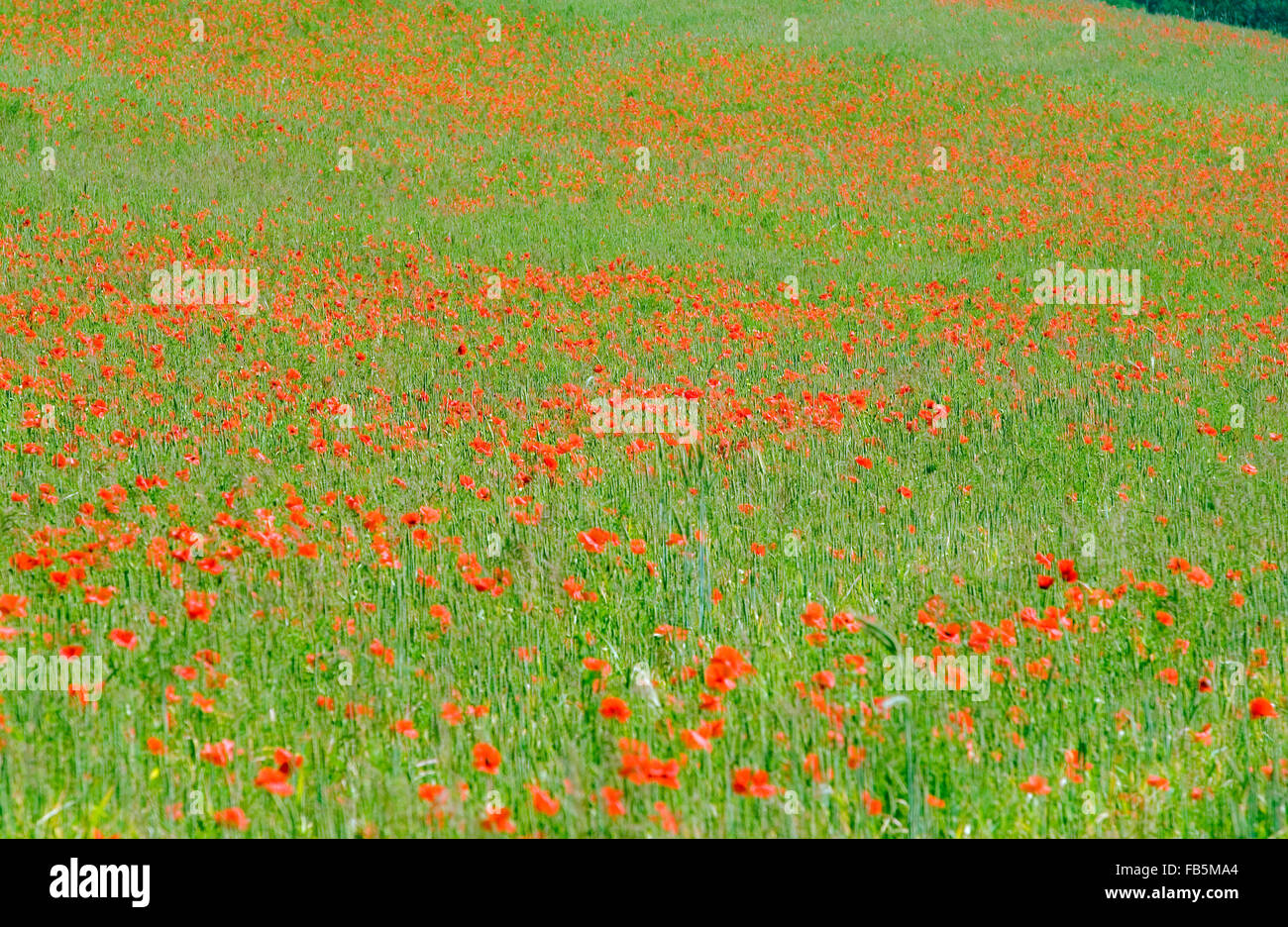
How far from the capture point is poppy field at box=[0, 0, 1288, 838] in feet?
10.1
